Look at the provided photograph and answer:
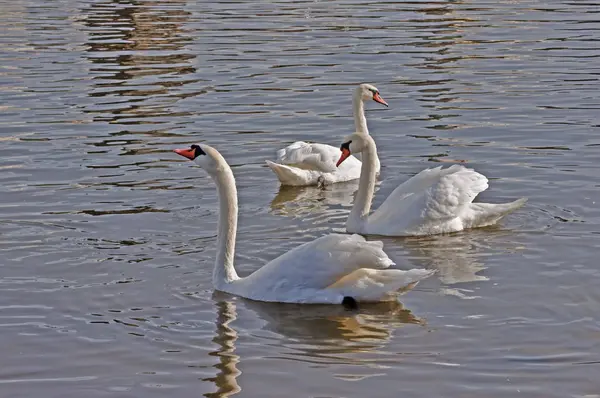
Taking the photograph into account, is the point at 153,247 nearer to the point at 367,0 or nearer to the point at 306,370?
the point at 306,370

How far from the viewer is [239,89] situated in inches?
754

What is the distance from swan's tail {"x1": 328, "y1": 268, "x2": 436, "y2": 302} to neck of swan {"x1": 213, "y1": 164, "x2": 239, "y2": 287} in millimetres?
914

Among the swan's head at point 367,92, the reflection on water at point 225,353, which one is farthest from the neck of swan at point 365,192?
the swan's head at point 367,92

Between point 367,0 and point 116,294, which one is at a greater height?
point 367,0

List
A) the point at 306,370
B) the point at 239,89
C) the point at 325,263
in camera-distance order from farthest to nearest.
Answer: the point at 239,89 → the point at 325,263 → the point at 306,370

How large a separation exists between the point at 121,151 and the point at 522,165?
4.42 metres

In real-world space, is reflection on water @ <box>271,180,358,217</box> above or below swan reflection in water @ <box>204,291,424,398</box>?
above

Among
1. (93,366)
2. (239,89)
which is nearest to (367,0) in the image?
(239,89)

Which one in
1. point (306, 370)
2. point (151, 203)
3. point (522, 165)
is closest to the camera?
point (306, 370)

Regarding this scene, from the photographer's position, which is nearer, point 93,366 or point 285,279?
point 93,366

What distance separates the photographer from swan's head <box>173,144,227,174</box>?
10.1 meters

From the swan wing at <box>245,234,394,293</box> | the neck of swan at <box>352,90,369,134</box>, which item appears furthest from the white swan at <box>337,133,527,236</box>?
the neck of swan at <box>352,90,369,134</box>

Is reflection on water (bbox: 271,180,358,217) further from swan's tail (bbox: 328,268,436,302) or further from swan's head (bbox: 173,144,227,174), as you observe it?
swan's tail (bbox: 328,268,436,302)

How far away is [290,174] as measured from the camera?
1407cm
